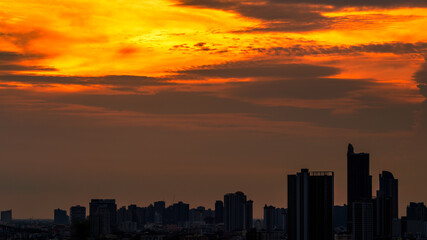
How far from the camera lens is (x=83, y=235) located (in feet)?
375
